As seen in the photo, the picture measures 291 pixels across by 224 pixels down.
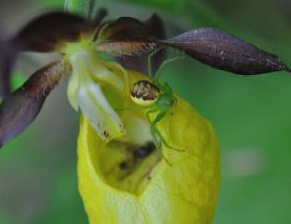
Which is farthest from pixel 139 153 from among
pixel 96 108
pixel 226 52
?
pixel 226 52

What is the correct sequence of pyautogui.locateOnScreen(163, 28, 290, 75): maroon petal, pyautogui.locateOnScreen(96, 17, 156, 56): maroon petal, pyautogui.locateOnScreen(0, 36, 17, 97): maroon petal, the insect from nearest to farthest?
pyautogui.locateOnScreen(0, 36, 17, 97): maroon petal → pyautogui.locateOnScreen(163, 28, 290, 75): maroon petal → pyautogui.locateOnScreen(96, 17, 156, 56): maroon petal → the insect

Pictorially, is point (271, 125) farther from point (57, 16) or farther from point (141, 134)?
point (57, 16)

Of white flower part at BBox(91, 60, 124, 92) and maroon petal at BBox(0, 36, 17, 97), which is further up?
maroon petal at BBox(0, 36, 17, 97)

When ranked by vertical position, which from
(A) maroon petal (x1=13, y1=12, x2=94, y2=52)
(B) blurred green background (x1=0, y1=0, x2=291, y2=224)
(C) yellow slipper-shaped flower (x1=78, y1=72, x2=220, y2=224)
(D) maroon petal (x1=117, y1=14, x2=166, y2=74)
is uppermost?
(A) maroon petal (x1=13, y1=12, x2=94, y2=52)

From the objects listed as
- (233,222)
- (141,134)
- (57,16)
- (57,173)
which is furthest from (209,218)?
(57,173)

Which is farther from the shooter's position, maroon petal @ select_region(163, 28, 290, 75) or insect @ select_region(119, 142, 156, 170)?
insect @ select_region(119, 142, 156, 170)

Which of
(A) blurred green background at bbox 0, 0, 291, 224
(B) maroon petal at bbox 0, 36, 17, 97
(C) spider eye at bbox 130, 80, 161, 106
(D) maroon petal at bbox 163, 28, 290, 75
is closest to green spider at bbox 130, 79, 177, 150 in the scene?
(C) spider eye at bbox 130, 80, 161, 106

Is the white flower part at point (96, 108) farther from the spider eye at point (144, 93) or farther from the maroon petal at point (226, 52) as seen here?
the maroon petal at point (226, 52)

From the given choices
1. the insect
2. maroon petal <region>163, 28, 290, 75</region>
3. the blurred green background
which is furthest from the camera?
the blurred green background

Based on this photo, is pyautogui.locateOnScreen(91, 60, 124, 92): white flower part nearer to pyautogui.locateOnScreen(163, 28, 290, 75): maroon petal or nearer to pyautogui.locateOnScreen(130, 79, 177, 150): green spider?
pyautogui.locateOnScreen(130, 79, 177, 150): green spider
